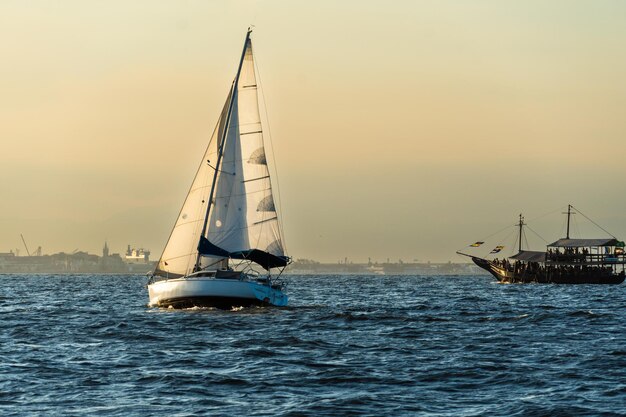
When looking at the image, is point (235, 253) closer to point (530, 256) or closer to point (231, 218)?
point (231, 218)

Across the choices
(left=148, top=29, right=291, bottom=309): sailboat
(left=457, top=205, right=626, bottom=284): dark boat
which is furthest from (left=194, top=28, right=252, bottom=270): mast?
(left=457, top=205, right=626, bottom=284): dark boat

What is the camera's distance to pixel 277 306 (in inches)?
2159

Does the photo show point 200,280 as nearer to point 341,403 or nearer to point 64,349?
point 64,349

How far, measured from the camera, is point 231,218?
174 ft

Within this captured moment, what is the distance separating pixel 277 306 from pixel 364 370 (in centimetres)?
2617

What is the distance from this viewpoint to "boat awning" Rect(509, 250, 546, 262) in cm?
17262

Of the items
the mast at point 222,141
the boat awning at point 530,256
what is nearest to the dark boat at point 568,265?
the boat awning at point 530,256

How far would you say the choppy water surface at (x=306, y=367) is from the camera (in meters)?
23.0

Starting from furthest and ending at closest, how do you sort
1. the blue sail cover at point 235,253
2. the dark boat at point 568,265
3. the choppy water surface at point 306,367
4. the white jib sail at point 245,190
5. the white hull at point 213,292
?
the dark boat at point 568,265 < the white jib sail at point 245,190 < the blue sail cover at point 235,253 < the white hull at point 213,292 < the choppy water surface at point 306,367

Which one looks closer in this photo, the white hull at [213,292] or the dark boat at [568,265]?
the white hull at [213,292]

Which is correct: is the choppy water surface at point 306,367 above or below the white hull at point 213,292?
below

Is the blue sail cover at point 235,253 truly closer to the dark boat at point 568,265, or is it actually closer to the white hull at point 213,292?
the white hull at point 213,292

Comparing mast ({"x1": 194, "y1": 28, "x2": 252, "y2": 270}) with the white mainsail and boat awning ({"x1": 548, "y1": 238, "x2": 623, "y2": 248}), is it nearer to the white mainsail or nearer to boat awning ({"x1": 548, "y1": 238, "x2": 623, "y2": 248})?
the white mainsail

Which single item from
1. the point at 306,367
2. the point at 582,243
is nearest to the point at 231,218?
the point at 306,367
